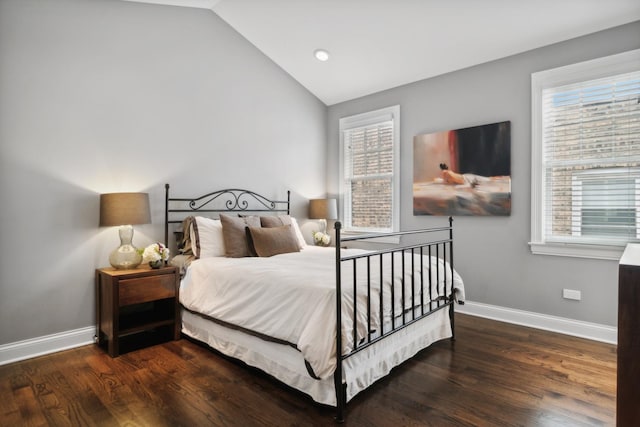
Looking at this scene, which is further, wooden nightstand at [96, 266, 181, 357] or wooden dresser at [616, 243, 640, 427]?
wooden nightstand at [96, 266, 181, 357]

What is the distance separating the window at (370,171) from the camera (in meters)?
4.35

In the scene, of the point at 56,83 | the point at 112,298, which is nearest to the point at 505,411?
the point at 112,298

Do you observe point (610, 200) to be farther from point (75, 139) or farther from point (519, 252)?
point (75, 139)

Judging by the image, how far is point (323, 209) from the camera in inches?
179

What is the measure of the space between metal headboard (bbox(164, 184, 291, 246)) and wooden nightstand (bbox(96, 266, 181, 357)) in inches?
24.0

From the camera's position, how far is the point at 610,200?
2939 millimetres

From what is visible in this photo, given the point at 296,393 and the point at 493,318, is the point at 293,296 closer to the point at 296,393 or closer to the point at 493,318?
the point at 296,393

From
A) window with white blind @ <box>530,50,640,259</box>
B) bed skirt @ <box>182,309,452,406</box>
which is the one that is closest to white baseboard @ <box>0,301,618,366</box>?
window with white blind @ <box>530,50,640,259</box>

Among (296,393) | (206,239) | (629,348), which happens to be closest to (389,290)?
(296,393)

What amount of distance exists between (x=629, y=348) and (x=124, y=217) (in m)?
3.07

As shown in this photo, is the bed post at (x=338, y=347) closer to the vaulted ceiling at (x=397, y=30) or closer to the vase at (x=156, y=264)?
the vase at (x=156, y=264)

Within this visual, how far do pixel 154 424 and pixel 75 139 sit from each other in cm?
230

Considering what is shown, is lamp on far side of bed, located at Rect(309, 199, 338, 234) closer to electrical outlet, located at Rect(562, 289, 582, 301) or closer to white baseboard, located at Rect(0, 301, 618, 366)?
white baseboard, located at Rect(0, 301, 618, 366)

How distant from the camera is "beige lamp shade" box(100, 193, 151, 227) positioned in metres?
2.83
